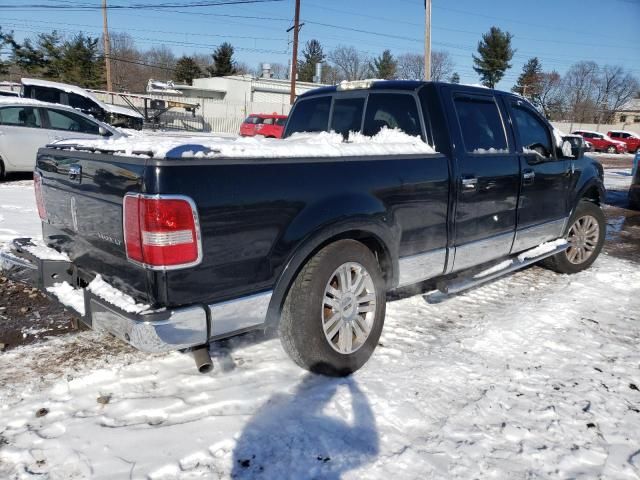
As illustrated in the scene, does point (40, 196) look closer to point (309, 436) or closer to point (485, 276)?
point (309, 436)

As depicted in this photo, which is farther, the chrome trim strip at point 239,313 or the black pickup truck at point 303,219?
the chrome trim strip at point 239,313

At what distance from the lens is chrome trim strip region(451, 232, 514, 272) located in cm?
393

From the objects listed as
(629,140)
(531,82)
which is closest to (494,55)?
(531,82)

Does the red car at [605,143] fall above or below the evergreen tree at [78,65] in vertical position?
below

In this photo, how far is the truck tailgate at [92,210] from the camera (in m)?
2.42

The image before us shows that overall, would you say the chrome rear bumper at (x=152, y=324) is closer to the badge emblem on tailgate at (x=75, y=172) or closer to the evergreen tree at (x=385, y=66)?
the badge emblem on tailgate at (x=75, y=172)

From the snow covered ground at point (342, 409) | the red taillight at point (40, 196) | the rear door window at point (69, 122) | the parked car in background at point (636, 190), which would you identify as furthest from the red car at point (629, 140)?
the red taillight at point (40, 196)

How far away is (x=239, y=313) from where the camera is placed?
102 inches

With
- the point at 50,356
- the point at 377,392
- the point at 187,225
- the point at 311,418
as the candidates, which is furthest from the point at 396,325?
the point at 50,356

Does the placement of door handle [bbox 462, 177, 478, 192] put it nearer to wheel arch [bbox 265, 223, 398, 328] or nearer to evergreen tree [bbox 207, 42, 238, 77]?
wheel arch [bbox 265, 223, 398, 328]

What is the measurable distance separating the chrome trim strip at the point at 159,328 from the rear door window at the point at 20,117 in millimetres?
9244

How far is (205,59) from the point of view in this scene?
2667 inches

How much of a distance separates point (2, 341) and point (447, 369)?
310cm

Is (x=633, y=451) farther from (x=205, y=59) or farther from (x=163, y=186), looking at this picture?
(x=205, y=59)
